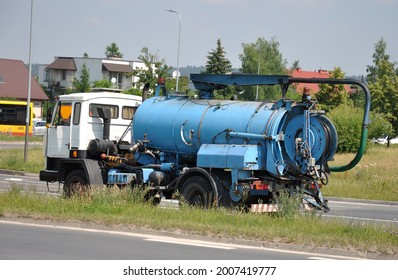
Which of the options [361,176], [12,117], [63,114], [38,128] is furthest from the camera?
[38,128]

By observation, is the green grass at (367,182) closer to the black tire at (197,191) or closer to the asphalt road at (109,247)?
the black tire at (197,191)

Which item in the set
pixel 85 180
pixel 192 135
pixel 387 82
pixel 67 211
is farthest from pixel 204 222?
pixel 387 82

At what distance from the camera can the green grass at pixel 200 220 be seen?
13.8 meters

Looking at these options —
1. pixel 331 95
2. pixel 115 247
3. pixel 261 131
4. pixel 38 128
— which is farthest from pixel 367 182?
pixel 38 128

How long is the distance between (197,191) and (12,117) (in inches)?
2246

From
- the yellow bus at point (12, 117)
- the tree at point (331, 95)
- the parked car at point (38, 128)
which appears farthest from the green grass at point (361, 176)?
the parked car at point (38, 128)

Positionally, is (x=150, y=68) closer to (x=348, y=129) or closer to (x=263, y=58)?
(x=348, y=129)

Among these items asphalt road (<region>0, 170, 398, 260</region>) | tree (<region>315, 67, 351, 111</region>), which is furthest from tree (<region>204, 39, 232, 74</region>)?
asphalt road (<region>0, 170, 398, 260</region>)

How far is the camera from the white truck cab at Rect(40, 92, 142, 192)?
21656 millimetres

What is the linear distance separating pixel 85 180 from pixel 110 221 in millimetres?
5456

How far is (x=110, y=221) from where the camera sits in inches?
620

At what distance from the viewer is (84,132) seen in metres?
22.0

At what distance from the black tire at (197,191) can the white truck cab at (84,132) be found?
303 centimetres

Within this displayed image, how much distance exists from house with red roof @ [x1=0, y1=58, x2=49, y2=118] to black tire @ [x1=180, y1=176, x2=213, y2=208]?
78.5 metres
